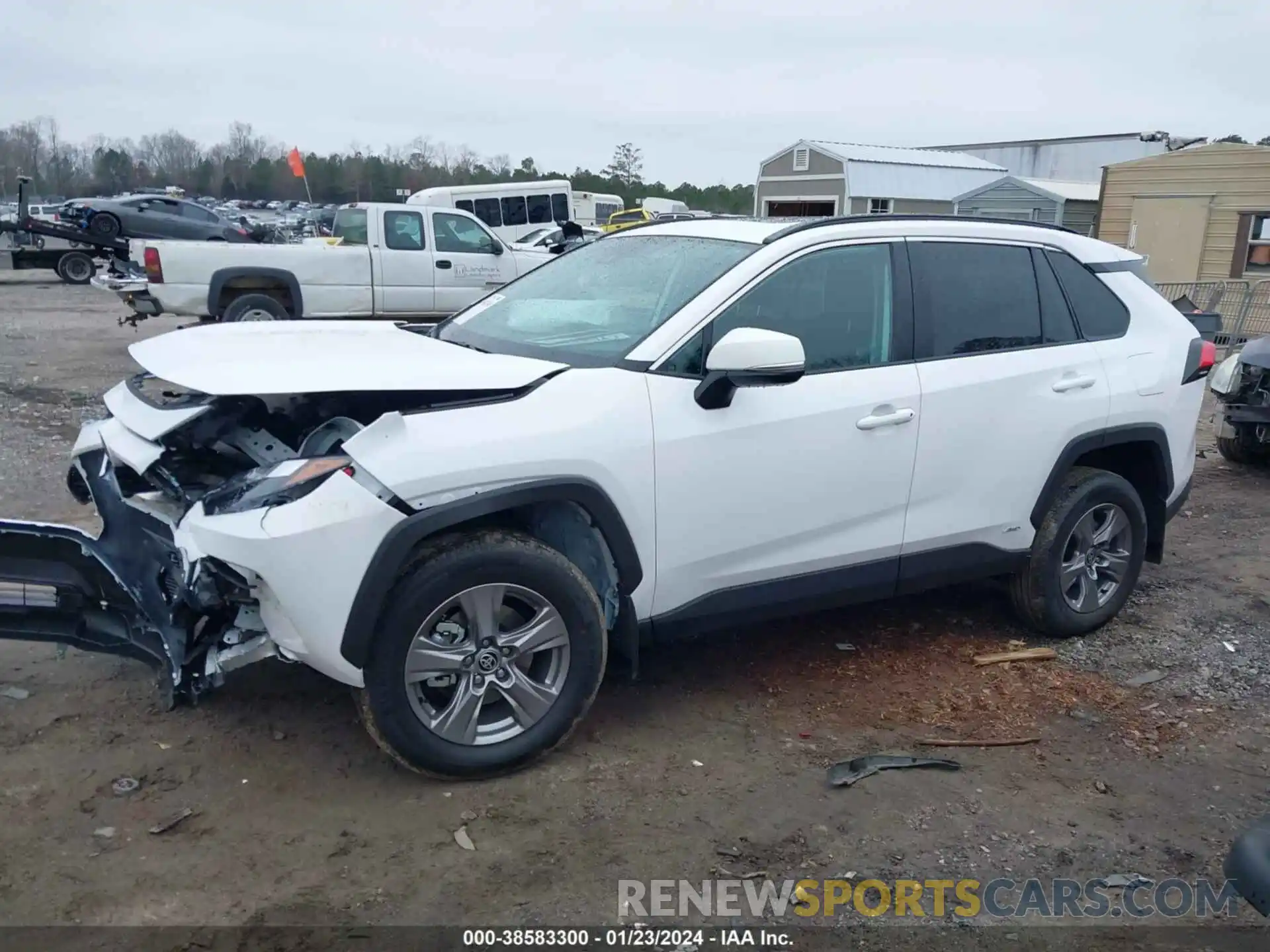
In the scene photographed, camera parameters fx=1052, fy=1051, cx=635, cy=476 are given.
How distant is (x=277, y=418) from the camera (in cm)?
376

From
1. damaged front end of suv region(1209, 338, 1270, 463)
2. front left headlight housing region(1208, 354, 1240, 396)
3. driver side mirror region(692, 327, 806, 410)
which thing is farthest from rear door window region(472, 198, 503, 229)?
driver side mirror region(692, 327, 806, 410)

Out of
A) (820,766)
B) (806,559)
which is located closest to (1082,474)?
(806,559)

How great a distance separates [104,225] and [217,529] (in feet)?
74.2

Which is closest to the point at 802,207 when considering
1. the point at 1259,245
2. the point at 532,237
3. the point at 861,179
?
the point at 861,179

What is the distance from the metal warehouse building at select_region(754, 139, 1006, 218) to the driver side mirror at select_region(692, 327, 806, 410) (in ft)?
102

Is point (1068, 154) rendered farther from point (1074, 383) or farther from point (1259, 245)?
point (1074, 383)

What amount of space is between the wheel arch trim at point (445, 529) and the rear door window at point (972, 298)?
1.55 meters

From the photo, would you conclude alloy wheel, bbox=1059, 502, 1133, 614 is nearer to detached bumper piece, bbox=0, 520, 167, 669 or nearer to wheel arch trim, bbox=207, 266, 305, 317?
detached bumper piece, bbox=0, 520, 167, 669

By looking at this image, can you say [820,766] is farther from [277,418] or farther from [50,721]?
[50,721]

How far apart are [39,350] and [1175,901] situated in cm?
1352

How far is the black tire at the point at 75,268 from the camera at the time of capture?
22781 millimetres

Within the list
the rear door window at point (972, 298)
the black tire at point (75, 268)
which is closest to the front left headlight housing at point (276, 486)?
the rear door window at point (972, 298)

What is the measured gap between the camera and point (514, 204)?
2411 cm

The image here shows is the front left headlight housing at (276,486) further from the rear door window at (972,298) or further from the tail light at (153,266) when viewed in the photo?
the tail light at (153,266)
